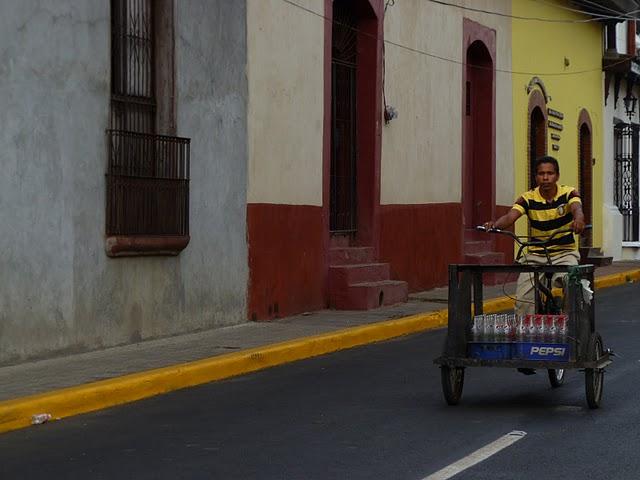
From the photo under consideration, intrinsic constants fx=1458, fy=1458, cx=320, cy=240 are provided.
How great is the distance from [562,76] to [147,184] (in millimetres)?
17767

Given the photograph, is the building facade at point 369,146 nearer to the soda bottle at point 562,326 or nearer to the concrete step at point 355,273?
the concrete step at point 355,273

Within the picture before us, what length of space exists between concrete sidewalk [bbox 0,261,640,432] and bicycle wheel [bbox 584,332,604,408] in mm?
3393

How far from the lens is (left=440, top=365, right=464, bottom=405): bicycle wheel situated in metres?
10.2

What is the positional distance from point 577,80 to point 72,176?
2047 centimetres

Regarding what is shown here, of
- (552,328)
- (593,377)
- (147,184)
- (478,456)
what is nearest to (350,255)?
(147,184)

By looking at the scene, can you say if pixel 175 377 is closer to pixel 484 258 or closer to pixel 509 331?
pixel 509 331

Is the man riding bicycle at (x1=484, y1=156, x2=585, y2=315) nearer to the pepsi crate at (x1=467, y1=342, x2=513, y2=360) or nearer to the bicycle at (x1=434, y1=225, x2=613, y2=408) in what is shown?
the bicycle at (x1=434, y1=225, x2=613, y2=408)

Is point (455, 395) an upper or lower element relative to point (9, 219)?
Answer: lower

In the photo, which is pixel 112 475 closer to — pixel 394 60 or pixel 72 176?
pixel 72 176

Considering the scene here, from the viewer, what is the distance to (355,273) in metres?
18.3

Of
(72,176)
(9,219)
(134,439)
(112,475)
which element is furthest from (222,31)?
(112,475)

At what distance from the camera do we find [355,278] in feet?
60.0

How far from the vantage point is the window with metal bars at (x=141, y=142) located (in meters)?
13.5

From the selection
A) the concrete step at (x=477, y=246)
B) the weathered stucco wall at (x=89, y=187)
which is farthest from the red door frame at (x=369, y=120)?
the concrete step at (x=477, y=246)
